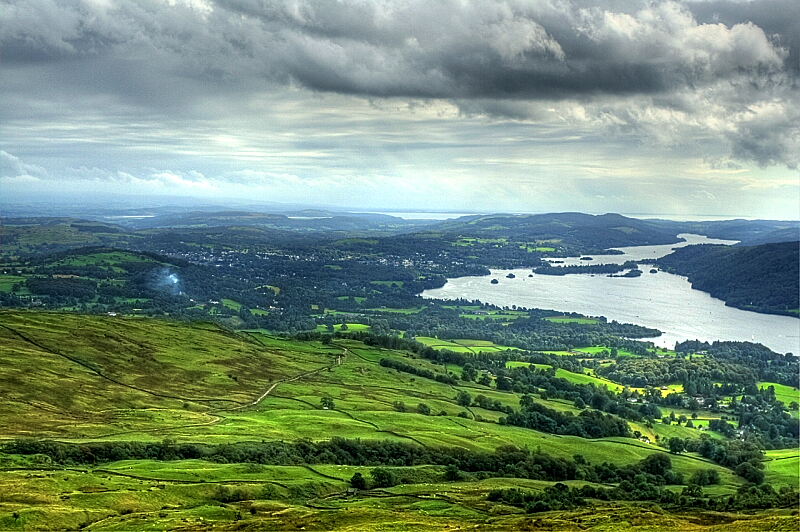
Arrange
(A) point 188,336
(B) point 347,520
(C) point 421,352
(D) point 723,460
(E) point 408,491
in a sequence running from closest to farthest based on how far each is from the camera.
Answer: (B) point 347,520
(E) point 408,491
(D) point 723,460
(A) point 188,336
(C) point 421,352

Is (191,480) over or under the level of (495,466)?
over

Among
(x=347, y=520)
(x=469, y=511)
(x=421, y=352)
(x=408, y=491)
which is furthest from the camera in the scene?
(x=421, y=352)

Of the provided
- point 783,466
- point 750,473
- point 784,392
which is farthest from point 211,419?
point 784,392

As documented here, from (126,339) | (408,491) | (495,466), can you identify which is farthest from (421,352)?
(408,491)

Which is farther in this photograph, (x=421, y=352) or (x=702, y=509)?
(x=421, y=352)

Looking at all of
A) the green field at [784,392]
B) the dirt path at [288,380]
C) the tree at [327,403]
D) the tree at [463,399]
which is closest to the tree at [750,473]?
the tree at [463,399]

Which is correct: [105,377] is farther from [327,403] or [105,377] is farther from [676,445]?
[676,445]

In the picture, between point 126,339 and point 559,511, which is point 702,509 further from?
point 126,339
